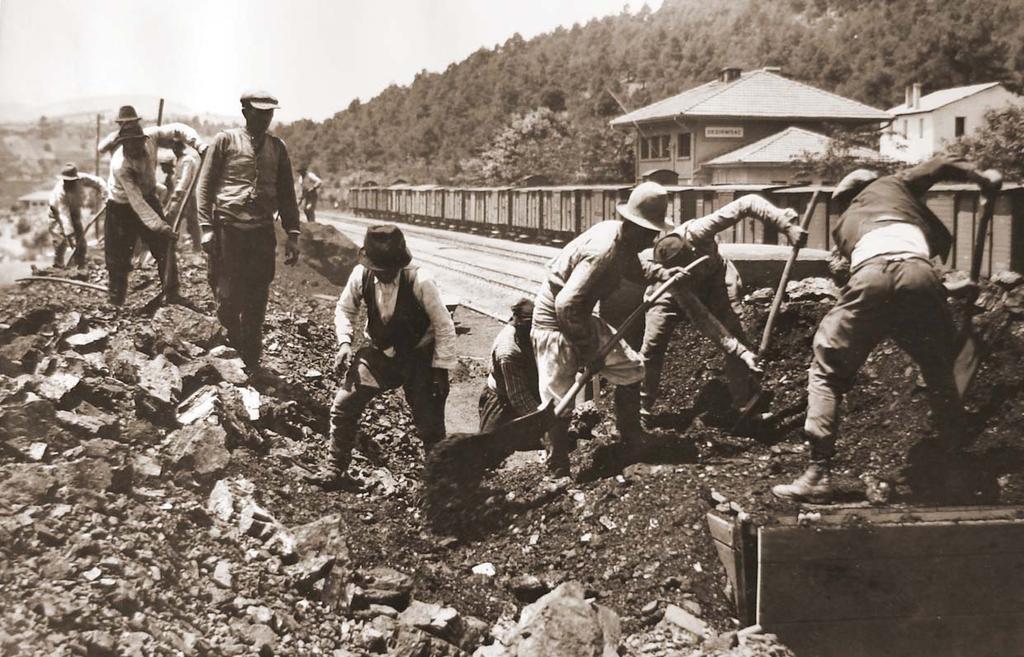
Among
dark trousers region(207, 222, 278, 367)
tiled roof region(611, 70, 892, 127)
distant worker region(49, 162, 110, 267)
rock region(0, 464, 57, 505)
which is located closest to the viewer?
rock region(0, 464, 57, 505)

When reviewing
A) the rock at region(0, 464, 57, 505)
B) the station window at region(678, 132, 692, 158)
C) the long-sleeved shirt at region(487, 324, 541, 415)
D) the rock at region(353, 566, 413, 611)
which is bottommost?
the rock at region(353, 566, 413, 611)

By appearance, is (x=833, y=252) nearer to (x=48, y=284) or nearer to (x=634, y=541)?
(x=634, y=541)

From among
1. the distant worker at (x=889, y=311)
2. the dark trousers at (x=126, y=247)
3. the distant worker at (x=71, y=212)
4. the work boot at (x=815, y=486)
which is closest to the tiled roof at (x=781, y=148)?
the distant worker at (x=889, y=311)

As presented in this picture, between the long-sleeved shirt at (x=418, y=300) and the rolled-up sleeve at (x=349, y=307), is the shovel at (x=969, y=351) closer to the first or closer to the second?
the long-sleeved shirt at (x=418, y=300)

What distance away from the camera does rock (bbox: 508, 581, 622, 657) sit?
375 centimetres

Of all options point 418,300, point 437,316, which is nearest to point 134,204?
point 418,300

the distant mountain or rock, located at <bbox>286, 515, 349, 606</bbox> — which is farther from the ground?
the distant mountain

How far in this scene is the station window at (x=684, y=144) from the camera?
601 cm

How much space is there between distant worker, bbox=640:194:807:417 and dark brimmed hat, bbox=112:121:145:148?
3.43 meters

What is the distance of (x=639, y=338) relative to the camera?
5.87 metres

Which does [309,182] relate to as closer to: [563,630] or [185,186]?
[185,186]

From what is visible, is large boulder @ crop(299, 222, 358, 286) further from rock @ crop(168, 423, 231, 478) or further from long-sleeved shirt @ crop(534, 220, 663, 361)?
rock @ crop(168, 423, 231, 478)

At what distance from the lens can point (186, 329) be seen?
17.7 feet

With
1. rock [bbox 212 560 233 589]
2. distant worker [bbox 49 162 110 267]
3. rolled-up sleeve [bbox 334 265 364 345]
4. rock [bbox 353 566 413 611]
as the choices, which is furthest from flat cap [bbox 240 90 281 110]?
rock [bbox 353 566 413 611]
